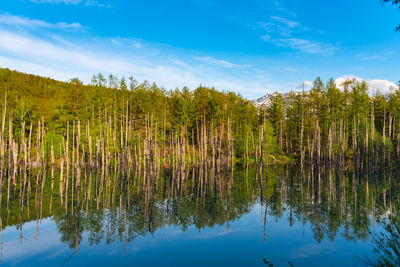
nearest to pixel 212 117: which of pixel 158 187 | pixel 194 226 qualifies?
pixel 158 187

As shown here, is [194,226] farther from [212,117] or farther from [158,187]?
Result: [212,117]

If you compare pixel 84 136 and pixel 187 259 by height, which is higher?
pixel 84 136

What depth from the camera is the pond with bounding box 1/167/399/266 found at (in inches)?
422

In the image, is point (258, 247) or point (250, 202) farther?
point (250, 202)

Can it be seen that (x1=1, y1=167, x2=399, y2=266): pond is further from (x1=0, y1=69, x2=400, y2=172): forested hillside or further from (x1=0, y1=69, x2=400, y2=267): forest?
(x1=0, y1=69, x2=400, y2=172): forested hillside

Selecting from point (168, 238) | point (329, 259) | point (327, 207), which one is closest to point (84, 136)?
point (168, 238)

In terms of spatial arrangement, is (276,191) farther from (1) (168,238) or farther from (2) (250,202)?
(1) (168,238)

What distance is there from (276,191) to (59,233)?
1719 cm

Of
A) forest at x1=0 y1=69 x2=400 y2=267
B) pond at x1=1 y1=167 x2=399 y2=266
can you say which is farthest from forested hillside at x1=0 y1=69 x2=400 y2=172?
pond at x1=1 y1=167 x2=399 y2=266

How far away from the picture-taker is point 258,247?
11.8 m

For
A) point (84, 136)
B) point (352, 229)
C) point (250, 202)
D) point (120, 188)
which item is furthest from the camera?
point (84, 136)

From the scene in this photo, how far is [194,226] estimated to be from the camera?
14469 millimetres

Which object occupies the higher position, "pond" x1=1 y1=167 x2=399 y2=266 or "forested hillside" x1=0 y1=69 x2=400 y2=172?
"forested hillside" x1=0 y1=69 x2=400 y2=172

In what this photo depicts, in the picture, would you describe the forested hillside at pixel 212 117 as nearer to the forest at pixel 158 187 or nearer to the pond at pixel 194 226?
the forest at pixel 158 187
